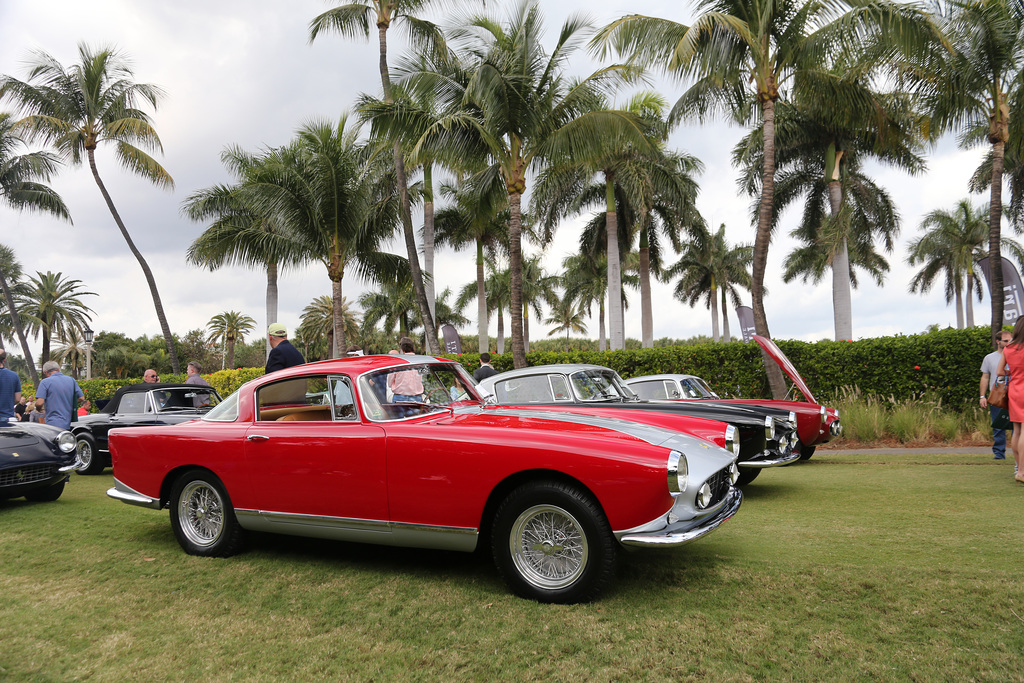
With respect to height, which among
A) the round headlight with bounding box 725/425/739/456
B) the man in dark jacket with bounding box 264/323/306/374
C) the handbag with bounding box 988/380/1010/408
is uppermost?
the man in dark jacket with bounding box 264/323/306/374

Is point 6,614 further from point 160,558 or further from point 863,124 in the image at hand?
point 863,124

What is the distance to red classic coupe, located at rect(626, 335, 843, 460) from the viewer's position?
9.19m

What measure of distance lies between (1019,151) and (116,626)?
61.8 feet

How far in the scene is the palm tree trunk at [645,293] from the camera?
2945 centimetres

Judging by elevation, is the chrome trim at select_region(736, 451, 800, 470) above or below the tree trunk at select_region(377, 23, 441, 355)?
below

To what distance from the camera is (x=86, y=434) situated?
10742mm

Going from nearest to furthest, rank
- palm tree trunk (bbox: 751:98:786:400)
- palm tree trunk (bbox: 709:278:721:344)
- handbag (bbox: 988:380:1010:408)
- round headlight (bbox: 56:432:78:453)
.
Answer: handbag (bbox: 988:380:1010:408) → round headlight (bbox: 56:432:78:453) → palm tree trunk (bbox: 751:98:786:400) → palm tree trunk (bbox: 709:278:721:344)

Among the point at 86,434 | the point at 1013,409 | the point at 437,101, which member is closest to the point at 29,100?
the point at 437,101

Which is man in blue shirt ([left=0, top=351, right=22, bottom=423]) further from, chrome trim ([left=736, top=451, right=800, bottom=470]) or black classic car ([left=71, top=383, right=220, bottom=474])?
chrome trim ([left=736, top=451, right=800, bottom=470])

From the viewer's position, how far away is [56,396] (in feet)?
31.4

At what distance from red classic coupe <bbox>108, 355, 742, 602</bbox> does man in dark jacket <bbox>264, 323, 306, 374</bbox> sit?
1775 millimetres

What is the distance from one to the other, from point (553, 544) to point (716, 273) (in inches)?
1903

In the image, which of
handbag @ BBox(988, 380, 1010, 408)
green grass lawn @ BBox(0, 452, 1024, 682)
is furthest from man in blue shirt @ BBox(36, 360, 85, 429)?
handbag @ BBox(988, 380, 1010, 408)

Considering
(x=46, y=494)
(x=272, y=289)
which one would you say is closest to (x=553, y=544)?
(x=46, y=494)
